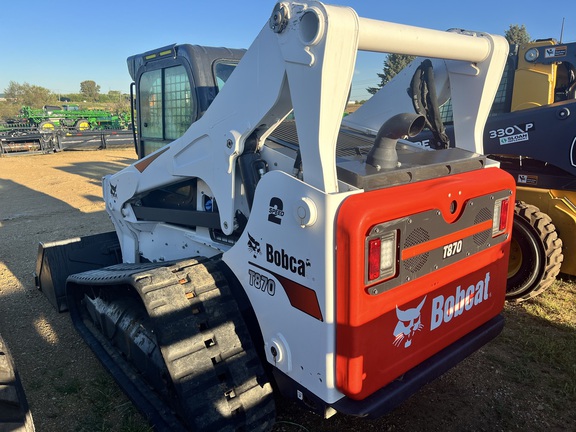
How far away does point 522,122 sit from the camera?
177 inches

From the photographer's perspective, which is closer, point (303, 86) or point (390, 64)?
point (303, 86)

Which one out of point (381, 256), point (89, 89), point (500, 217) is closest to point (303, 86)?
point (381, 256)

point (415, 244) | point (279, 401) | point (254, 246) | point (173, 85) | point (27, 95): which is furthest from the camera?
point (27, 95)

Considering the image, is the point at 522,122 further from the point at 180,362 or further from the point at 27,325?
the point at 27,325

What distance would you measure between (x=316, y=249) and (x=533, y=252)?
10.6 feet

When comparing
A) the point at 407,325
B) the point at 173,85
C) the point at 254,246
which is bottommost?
the point at 407,325

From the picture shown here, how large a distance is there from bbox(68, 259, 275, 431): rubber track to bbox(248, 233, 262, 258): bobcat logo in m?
0.38

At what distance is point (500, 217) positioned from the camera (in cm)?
277

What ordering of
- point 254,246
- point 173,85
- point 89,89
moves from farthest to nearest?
point 89,89 → point 173,85 → point 254,246

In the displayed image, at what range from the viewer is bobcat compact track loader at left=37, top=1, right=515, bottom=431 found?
6.46 ft

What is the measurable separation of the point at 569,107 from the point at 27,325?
18.4ft

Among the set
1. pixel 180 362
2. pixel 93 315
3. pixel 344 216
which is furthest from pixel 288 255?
pixel 93 315

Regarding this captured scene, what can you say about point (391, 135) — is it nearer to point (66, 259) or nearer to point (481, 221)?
point (481, 221)

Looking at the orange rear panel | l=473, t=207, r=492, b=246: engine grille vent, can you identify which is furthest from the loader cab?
l=473, t=207, r=492, b=246: engine grille vent
